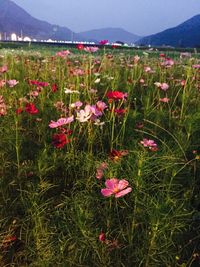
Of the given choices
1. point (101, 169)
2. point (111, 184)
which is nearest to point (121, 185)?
point (111, 184)

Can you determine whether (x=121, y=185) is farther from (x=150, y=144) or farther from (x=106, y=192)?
(x=150, y=144)

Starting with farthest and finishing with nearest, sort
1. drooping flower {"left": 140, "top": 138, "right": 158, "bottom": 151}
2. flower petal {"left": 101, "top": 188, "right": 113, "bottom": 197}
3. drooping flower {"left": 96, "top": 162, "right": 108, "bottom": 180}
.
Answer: drooping flower {"left": 140, "top": 138, "right": 158, "bottom": 151} < drooping flower {"left": 96, "top": 162, "right": 108, "bottom": 180} < flower petal {"left": 101, "top": 188, "right": 113, "bottom": 197}

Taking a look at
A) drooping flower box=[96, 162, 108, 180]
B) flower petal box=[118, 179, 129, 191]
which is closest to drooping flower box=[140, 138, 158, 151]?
drooping flower box=[96, 162, 108, 180]

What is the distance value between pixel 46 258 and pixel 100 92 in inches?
115

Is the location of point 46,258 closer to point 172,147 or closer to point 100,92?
point 172,147

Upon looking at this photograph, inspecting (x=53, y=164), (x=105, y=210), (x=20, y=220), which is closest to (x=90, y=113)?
(x=53, y=164)

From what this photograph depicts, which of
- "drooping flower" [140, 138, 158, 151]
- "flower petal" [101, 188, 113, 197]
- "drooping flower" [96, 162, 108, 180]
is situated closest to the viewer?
"flower petal" [101, 188, 113, 197]

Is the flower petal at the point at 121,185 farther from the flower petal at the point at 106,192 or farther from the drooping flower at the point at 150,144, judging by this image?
the drooping flower at the point at 150,144

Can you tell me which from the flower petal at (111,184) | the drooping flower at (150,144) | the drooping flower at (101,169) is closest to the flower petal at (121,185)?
the flower petal at (111,184)

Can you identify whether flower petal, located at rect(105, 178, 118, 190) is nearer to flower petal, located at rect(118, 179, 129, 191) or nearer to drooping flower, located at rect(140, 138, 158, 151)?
flower petal, located at rect(118, 179, 129, 191)

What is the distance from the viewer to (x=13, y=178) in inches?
98.0

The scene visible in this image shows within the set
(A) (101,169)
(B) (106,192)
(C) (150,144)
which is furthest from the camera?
(C) (150,144)

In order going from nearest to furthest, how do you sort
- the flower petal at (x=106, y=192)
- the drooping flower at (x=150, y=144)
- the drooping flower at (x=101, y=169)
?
the flower petal at (x=106, y=192), the drooping flower at (x=101, y=169), the drooping flower at (x=150, y=144)

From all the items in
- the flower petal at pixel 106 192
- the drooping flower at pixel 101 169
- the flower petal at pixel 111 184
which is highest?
the flower petal at pixel 111 184
